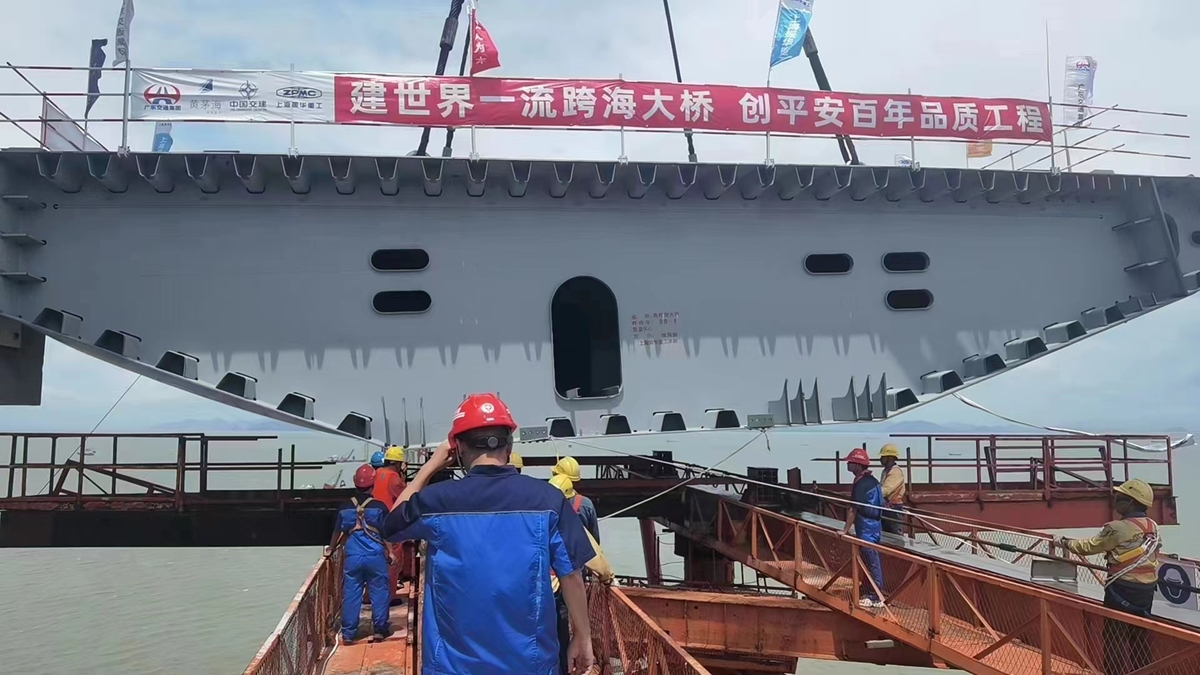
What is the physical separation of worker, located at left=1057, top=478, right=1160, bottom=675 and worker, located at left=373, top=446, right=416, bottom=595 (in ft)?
18.6

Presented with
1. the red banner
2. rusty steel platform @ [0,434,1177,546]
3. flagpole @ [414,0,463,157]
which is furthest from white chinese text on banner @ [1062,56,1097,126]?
flagpole @ [414,0,463,157]

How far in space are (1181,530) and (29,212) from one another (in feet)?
149

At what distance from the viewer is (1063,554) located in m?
10.1

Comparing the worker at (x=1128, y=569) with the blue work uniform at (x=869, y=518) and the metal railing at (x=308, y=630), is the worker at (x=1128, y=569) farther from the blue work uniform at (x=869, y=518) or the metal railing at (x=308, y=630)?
the metal railing at (x=308, y=630)

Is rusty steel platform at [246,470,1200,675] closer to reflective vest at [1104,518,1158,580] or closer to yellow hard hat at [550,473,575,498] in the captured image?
reflective vest at [1104,518,1158,580]

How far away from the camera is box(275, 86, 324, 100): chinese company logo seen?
1059 centimetres

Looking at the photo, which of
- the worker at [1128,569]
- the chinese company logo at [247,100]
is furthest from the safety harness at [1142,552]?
the chinese company logo at [247,100]

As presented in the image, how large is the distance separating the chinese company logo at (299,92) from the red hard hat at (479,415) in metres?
8.95

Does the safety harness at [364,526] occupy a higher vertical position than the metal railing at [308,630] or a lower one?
higher

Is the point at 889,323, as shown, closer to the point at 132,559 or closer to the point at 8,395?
the point at 8,395

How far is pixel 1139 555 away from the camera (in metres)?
6.38

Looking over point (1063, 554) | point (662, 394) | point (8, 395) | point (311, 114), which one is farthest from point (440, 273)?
point (1063, 554)

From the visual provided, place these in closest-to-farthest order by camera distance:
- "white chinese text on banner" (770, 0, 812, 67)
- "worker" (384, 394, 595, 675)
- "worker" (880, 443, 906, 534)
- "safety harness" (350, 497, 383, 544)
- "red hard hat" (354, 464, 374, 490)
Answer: "worker" (384, 394, 595, 675) < "safety harness" (350, 497, 383, 544) < "red hard hat" (354, 464, 374, 490) < "worker" (880, 443, 906, 534) < "white chinese text on banner" (770, 0, 812, 67)

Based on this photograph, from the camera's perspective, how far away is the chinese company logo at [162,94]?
10344 mm
